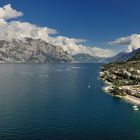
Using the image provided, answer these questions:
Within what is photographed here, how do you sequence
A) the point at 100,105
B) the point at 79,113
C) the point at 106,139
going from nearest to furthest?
the point at 106,139 → the point at 79,113 → the point at 100,105

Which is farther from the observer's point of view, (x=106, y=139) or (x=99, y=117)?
(x=99, y=117)

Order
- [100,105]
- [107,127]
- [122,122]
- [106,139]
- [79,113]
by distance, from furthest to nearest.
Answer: [100,105] < [79,113] < [122,122] < [107,127] < [106,139]

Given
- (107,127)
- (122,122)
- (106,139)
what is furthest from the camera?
(122,122)

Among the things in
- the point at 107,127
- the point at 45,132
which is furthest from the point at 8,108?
the point at 107,127

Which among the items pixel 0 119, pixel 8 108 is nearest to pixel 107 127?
pixel 0 119

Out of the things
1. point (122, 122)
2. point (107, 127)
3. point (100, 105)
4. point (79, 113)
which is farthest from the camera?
point (100, 105)

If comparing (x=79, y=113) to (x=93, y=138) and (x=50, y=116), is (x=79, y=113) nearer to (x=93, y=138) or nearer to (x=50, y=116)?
(x=50, y=116)

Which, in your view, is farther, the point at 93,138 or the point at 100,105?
the point at 100,105

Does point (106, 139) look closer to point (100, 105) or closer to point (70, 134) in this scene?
point (70, 134)

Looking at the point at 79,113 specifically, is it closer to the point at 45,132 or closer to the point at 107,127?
the point at 107,127
